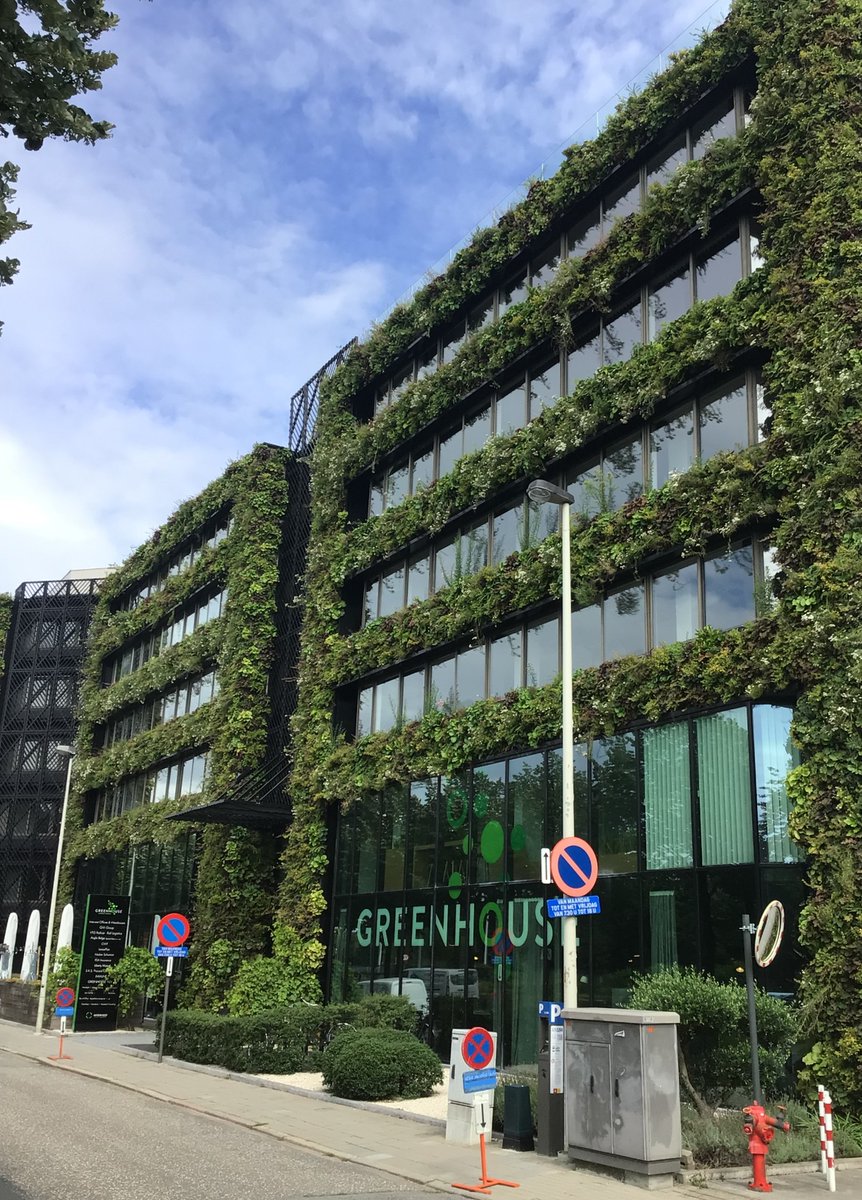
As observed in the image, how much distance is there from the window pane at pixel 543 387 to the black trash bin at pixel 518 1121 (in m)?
14.8

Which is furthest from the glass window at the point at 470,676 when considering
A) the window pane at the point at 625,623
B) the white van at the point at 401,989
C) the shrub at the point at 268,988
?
the shrub at the point at 268,988

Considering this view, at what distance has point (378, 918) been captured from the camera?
25781mm

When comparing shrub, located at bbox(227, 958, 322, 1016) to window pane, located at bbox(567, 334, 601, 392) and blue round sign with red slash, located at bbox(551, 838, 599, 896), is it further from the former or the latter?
window pane, located at bbox(567, 334, 601, 392)

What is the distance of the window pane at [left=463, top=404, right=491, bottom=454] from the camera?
26438 millimetres

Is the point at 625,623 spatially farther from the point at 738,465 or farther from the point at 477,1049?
the point at 477,1049

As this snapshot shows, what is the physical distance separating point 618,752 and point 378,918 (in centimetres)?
926

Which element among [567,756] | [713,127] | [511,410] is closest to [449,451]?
[511,410]

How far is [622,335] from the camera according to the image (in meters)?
22.4

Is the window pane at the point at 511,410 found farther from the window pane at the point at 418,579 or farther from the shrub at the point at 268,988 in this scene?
the shrub at the point at 268,988

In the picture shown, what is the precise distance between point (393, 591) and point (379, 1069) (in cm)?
1381

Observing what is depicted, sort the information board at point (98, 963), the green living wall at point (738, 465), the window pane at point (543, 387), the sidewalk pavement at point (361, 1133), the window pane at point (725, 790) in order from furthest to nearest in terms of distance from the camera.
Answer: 1. the information board at point (98, 963)
2. the window pane at point (543, 387)
3. the window pane at point (725, 790)
4. the green living wall at point (738, 465)
5. the sidewalk pavement at point (361, 1133)

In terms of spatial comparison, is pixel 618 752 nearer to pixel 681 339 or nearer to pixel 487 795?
pixel 487 795

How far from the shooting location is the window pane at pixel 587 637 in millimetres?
20906

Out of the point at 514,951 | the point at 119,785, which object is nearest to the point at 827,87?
the point at 514,951
